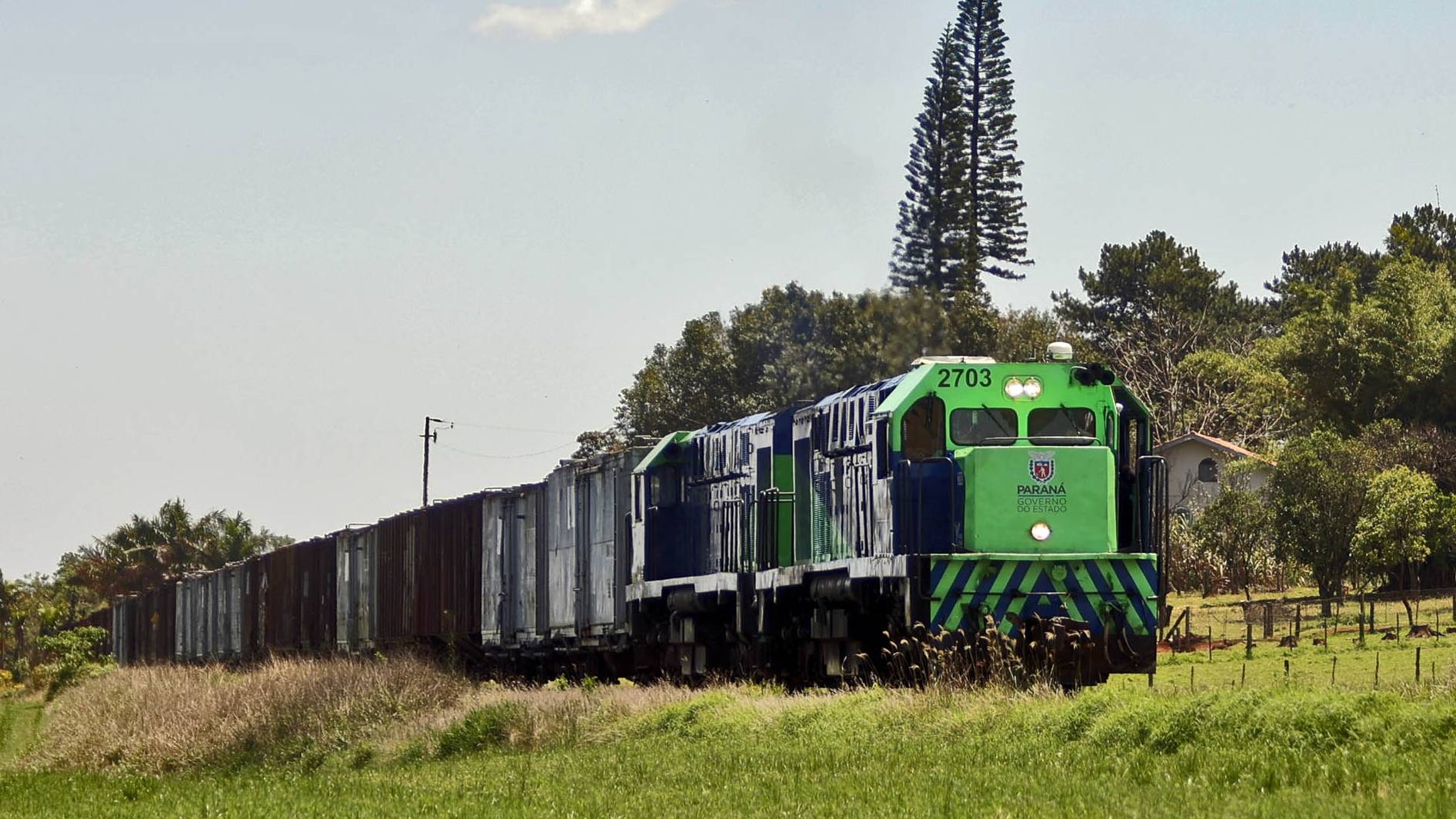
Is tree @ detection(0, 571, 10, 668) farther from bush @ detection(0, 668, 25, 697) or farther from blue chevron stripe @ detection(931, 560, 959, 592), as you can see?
blue chevron stripe @ detection(931, 560, 959, 592)

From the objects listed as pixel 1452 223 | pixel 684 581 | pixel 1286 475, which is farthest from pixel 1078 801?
pixel 1452 223

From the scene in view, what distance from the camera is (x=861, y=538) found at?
1989 cm

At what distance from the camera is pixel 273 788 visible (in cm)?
1653

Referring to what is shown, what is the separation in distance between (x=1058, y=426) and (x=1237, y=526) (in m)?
33.5

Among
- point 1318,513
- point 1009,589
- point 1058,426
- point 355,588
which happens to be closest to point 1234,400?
point 1318,513

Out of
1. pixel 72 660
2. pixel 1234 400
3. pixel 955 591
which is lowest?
pixel 72 660

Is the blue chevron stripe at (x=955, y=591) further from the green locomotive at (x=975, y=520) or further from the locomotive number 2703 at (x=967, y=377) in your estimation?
the locomotive number 2703 at (x=967, y=377)

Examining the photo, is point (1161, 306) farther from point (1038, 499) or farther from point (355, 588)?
point (1038, 499)

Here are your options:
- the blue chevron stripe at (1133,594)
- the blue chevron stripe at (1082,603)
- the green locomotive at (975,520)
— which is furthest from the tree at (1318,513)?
the blue chevron stripe at (1082,603)

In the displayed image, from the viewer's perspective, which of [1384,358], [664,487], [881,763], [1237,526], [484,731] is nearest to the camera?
[881,763]

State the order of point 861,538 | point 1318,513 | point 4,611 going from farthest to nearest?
1. point 4,611
2. point 1318,513
3. point 861,538

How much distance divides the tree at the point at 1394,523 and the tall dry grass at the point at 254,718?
2450cm

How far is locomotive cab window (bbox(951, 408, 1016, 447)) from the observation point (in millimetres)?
19125

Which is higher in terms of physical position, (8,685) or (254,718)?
(254,718)
